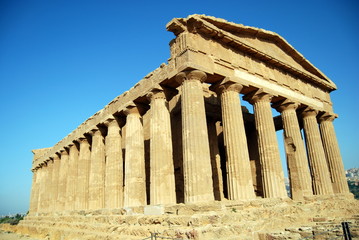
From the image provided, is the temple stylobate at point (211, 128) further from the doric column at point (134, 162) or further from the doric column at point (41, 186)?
the doric column at point (41, 186)

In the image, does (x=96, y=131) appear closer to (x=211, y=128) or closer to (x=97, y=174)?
(x=97, y=174)

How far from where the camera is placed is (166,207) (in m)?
11.5

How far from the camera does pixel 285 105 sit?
17.4 metres

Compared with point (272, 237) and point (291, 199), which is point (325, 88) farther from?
point (272, 237)

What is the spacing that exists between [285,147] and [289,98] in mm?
3553

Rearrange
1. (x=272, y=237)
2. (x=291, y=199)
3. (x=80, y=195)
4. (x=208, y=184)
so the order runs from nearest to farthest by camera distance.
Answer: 1. (x=272, y=237)
2. (x=208, y=184)
3. (x=291, y=199)
4. (x=80, y=195)

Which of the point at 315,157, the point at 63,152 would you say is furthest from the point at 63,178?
the point at 315,157

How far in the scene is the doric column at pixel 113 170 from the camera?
1695 cm

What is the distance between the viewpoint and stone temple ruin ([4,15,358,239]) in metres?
11.9

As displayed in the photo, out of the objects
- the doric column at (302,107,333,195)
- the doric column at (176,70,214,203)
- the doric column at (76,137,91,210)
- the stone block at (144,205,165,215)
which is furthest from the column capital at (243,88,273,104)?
the doric column at (76,137,91,210)

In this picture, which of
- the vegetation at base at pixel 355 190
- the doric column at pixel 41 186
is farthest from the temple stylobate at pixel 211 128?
the vegetation at base at pixel 355 190

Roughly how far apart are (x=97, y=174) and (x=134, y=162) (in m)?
5.46

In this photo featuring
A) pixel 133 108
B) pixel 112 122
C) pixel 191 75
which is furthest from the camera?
pixel 112 122

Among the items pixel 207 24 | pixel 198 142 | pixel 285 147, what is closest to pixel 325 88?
pixel 285 147
